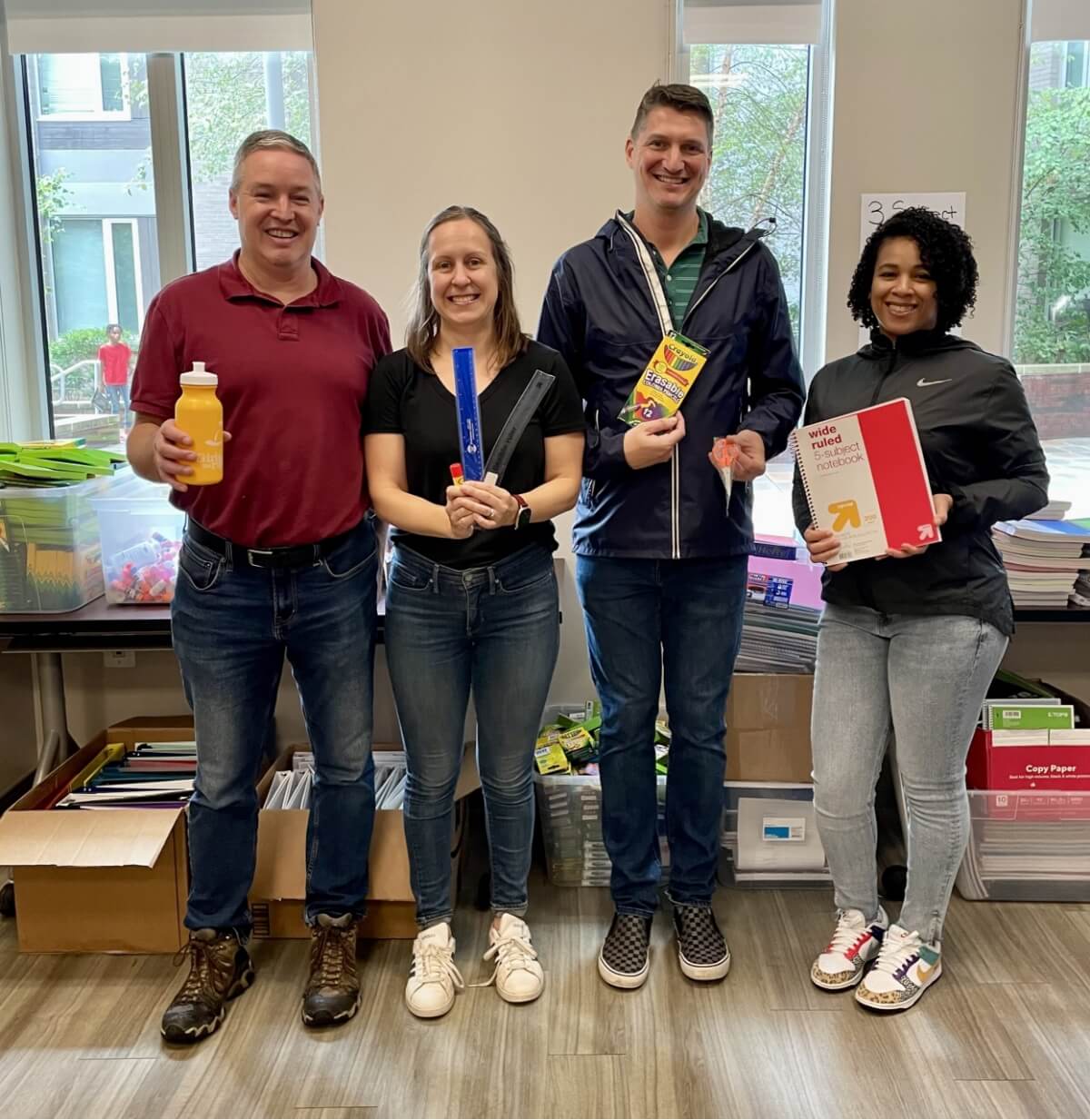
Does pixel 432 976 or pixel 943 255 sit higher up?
pixel 943 255

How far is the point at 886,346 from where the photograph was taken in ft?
6.38

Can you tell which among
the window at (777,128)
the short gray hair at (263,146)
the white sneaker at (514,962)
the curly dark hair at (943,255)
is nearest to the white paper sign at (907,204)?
the window at (777,128)

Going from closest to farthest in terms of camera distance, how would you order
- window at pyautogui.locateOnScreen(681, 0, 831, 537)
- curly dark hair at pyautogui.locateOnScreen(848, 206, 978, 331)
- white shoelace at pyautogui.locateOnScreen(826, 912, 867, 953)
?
curly dark hair at pyautogui.locateOnScreen(848, 206, 978, 331)
white shoelace at pyautogui.locateOnScreen(826, 912, 867, 953)
window at pyautogui.locateOnScreen(681, 0, 831, 537)

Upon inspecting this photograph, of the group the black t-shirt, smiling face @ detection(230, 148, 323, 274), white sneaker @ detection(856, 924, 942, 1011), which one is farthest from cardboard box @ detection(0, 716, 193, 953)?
white sneaker @ detection(856, 924, 942, 1011)

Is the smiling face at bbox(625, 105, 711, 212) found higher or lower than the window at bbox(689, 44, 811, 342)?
lower

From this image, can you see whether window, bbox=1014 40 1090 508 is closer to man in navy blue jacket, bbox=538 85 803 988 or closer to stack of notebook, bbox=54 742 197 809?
man in navy blue jacket, bbox=538 85 803 988

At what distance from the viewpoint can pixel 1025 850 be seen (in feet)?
7.87

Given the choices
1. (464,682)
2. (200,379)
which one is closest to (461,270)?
(200,379)

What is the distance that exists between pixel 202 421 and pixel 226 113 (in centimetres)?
168

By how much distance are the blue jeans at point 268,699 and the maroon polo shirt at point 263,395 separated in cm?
9

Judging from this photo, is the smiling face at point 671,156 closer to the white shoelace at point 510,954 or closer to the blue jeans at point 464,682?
the blue jeans at point 464,682

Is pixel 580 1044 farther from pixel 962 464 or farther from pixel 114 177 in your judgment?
pixel 114 177

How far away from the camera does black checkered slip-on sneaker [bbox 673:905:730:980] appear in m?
2.06

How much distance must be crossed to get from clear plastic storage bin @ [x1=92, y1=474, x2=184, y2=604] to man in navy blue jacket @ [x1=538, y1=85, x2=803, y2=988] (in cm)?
117
